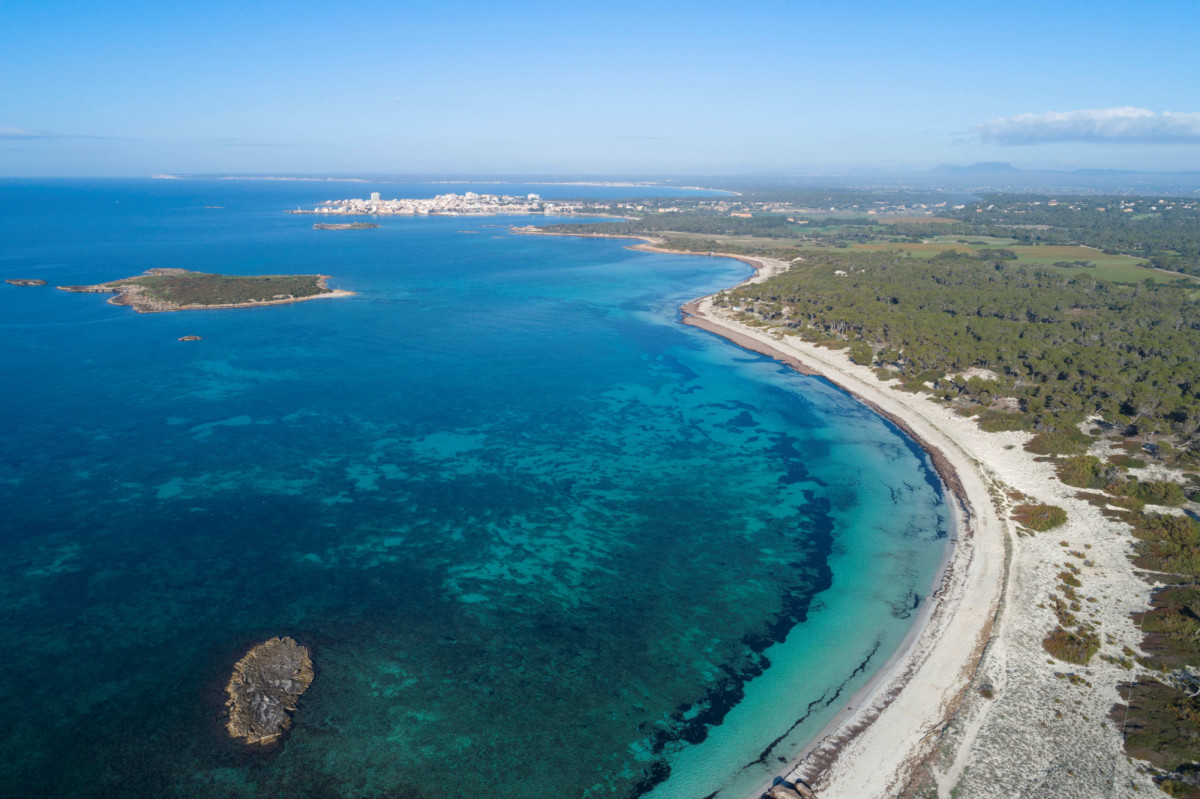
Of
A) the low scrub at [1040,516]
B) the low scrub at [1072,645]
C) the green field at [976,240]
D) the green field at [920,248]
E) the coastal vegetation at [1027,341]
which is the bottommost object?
the low scrub at [1072,645]

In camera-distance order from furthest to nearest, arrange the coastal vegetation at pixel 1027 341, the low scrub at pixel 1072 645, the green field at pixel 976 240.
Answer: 1. the green field at pixel 976 240
2. the coastal vegetation at pixel 1027 341
3. the low scrub at pixel 1072 645

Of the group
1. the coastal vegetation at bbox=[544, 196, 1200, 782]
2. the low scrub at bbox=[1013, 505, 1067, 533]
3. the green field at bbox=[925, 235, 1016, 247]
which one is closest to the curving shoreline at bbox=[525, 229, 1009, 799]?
the low scrub at bbox=[1013, 505, 1067, 533]

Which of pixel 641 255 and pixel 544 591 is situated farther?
pixel 641 255

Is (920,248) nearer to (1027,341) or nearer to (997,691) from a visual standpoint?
(1027,341)

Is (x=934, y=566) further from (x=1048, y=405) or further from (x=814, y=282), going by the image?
(x=814, y=282)

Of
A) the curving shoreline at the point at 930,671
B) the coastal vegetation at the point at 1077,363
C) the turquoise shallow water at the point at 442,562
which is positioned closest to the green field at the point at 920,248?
the coastal vegetation at the point at 1077,363

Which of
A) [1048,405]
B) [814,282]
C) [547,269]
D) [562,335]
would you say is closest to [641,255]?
[547,269]

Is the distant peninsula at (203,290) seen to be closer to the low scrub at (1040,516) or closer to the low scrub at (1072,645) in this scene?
the low scrub at (1040,516)
